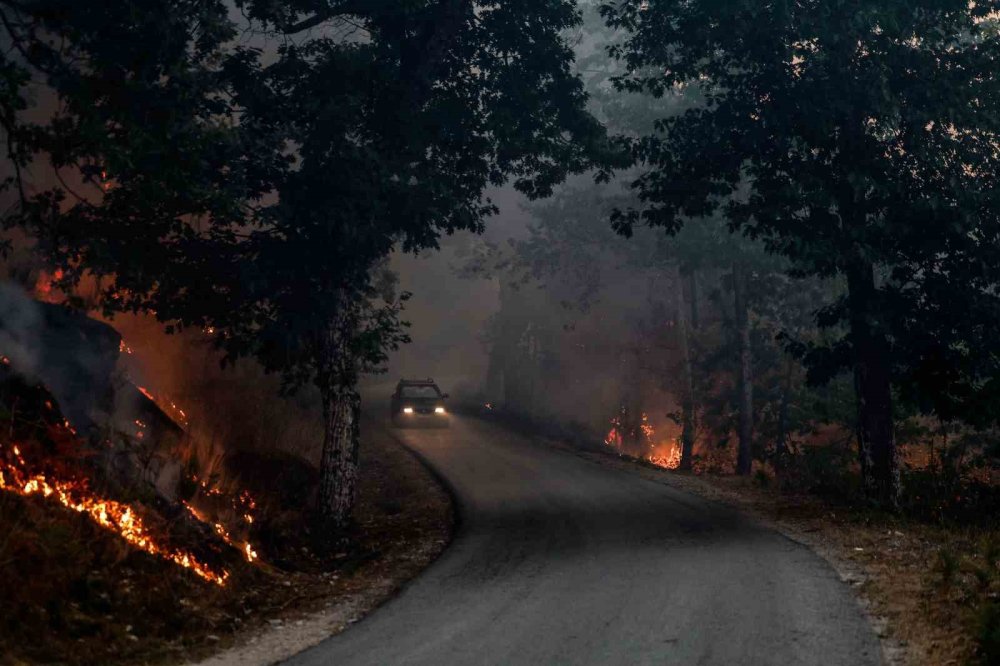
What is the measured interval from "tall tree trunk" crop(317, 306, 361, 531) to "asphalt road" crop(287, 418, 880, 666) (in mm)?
2105

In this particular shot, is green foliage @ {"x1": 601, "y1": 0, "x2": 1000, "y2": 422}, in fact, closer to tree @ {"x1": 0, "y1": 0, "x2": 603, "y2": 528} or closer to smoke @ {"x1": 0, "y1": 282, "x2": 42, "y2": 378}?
tree @ {"x1": 0, "y1": 0, "x2": 603, "y2": 528}

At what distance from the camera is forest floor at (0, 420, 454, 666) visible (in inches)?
299

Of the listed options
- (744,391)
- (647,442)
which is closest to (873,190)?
(744,391)

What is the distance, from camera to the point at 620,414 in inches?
1645

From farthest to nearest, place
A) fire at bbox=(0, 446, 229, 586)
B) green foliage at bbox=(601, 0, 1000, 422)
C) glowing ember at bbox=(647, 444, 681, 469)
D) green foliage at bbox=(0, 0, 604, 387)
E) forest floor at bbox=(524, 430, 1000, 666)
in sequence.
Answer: glowing ember at bbox=(647, 444, 681, 469) < green foliage at bbox=(601, 0, 1000, 422) < green foliage at bbox=(0, 0, 604, 387) < fire at bbox=(0, 446, 229, 586) < forest floor at bbox=(524, 430, 1000, 666)

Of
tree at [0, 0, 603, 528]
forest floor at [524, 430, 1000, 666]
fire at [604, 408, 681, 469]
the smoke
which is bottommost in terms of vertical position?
forest floor at [524, 430, 1000, 666]

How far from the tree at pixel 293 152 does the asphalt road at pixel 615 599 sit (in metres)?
3.75

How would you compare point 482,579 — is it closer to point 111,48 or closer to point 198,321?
point 198,321

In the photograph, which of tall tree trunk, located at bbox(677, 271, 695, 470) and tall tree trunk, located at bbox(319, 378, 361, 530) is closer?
tall tree trunk, located at bbox(319, 378, 361, 530)

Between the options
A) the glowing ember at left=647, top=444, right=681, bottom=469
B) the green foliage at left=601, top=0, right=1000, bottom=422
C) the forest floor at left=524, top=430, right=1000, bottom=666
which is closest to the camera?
the forest floor at left=524, top=430, right=1000, bottom=666

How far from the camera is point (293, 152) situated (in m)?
13.7

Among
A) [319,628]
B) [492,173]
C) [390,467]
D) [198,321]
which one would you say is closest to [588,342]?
[390,467]

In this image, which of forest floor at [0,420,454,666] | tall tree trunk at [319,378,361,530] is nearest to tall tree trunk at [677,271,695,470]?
tall tree trunk at [319,378,361,530]

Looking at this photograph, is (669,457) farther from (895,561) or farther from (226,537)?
(226,537)
